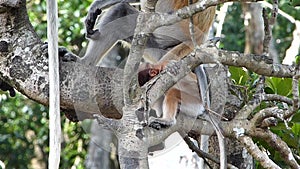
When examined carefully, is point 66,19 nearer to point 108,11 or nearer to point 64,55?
point 108,11

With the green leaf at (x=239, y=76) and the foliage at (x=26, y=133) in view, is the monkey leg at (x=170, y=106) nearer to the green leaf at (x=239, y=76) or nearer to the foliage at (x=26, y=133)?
the green leaf at (x=239, y=76)

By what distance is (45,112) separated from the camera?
571 cm

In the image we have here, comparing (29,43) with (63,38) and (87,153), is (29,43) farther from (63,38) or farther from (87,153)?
(87,153)

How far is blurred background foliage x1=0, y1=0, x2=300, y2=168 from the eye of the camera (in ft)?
16.7

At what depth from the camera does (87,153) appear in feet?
18.7

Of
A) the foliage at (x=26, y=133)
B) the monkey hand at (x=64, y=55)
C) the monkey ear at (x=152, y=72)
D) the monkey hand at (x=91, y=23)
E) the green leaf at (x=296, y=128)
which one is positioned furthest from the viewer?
the foliage at (x=26, y=133)

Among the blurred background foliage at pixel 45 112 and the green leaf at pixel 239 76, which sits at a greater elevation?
the green leaf at pixel 239 76

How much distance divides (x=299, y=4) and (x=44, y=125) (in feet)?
14.1

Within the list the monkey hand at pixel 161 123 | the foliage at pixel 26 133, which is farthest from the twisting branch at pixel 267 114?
the foliage at pixel 26 133

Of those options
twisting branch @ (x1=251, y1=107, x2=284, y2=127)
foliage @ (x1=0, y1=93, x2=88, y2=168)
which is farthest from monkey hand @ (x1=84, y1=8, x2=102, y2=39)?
foliage @ (x1=0, y1=93, x2=88, y2=168)

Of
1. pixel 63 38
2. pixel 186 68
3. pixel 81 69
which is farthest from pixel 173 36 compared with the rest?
pixel 63 38

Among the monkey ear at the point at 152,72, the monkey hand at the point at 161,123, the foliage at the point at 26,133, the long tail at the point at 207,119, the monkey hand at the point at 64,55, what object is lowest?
the foliage at the point at 26,133

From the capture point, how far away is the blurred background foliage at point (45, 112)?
510cm

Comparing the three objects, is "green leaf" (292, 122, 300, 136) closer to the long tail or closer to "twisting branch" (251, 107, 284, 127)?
the long tail
